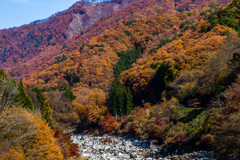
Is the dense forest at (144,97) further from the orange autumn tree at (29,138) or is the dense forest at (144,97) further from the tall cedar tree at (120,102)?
the orange autumn tree at (29,138)

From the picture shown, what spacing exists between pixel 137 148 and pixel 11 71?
7961 inches

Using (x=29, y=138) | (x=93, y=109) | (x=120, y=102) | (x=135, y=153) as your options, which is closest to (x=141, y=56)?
(x=120, y=102)

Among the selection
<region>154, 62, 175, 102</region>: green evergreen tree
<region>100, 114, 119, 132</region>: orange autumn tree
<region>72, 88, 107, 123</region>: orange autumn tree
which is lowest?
<region>100, 114, 119, 132</region>: orange autumn tree

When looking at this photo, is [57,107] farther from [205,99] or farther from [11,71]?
[11,71]

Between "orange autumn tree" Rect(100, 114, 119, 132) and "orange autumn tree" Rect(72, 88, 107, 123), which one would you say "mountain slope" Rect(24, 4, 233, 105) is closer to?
"orange autumn tree" Rect(72, 88, 107, 123)

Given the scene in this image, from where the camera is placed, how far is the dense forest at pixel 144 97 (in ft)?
65.8

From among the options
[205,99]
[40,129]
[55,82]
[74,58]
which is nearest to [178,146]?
[205,99]

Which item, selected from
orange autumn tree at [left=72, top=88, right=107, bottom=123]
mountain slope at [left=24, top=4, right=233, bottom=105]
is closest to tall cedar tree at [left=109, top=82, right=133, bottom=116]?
orange autumn tree at [left=72, top=88, right=107, bottom=123]

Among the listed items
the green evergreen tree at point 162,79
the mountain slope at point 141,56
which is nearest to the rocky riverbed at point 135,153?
the green evergreen tree at point 162,79

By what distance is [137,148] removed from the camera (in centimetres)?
3434

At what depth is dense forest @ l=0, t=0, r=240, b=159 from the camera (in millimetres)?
20062

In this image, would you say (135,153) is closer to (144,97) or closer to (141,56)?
(144,97)

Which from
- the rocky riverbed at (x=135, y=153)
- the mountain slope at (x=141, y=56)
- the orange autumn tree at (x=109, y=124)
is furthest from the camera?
the mountain slope at (x=141, y=56)

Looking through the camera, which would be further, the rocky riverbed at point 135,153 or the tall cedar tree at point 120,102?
the tall cedar tree at point 120,102
